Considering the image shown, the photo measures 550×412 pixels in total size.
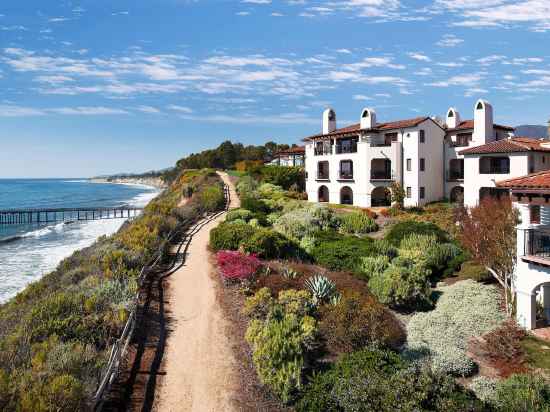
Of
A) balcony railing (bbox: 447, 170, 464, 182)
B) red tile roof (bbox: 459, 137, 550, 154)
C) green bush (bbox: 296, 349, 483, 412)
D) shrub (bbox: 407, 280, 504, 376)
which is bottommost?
shrub (bbox: 407, 280, 504, 376)

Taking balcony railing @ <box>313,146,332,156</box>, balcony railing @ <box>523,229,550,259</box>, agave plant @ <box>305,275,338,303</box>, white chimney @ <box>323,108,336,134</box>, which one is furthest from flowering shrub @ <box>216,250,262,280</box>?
white chimney @ <box>323,108,336,134</box>

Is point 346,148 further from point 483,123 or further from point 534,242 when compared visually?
point 534,242

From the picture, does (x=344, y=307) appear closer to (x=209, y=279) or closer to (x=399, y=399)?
(x=399, y=399)

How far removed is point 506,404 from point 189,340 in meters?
8.84

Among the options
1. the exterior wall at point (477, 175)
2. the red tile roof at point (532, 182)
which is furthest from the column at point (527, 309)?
the exterior wall at point (477, 175)

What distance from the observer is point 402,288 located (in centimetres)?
1786

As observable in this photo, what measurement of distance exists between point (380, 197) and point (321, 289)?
30.1 meters

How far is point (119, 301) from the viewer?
14367 mm

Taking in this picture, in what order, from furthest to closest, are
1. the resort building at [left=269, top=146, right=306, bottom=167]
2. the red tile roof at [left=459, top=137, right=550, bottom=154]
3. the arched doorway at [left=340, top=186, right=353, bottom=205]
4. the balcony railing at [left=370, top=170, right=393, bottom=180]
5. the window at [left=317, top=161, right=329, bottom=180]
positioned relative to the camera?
the resort building at [left=269, top=146, right=306, bottom=167], the window at [left=317, top=161, right=329, bottom=180], the arched doorway at [left=340, top=186, right=353, bottom=205], the balcony railing at [left=370, top=170, right=393, bottom=180], the red tile roof at [left=459, top=137, right=550, bottom=154]

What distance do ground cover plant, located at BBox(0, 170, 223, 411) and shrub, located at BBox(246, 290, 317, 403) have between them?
4.05 metres

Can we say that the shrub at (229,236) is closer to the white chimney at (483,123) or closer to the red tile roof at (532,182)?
the red tile roof at (532,182)

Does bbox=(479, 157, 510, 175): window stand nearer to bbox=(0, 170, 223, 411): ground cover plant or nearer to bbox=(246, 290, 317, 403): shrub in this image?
bbox=(246, 290, 317, 403): shrub

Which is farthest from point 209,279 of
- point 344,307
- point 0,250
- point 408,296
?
point 0,250

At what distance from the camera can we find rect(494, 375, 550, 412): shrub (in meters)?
9.60
